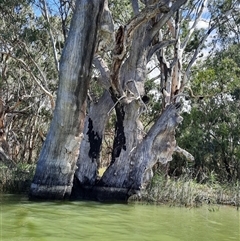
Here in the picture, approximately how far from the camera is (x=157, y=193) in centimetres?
1078

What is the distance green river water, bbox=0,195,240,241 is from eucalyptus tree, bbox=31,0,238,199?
1143 mm

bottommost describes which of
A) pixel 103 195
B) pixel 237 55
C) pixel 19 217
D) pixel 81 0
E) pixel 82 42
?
pixel 19 217

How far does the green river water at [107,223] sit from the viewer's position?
17.6 ft

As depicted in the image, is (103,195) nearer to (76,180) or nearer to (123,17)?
(76,180)

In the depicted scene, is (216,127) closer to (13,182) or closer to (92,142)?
(92,142)

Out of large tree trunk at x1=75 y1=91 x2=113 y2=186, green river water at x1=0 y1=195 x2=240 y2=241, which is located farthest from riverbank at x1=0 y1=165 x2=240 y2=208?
green river water at x1=0 y1=195 x2=240 y2=241

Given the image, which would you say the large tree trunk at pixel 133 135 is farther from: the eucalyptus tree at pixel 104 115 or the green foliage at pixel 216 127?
the green foliage at pixel 216 127

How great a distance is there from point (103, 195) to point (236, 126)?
27.6 feet

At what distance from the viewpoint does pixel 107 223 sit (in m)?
6.56

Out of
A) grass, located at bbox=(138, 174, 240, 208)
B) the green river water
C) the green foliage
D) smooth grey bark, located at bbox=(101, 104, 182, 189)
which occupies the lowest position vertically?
the green river water

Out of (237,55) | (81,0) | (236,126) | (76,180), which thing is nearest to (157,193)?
(76,180)

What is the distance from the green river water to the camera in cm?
537

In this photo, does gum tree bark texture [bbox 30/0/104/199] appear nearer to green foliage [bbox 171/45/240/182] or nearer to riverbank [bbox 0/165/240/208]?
riverbank [bbox 0/165/240/208]

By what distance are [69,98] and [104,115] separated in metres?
2.19
